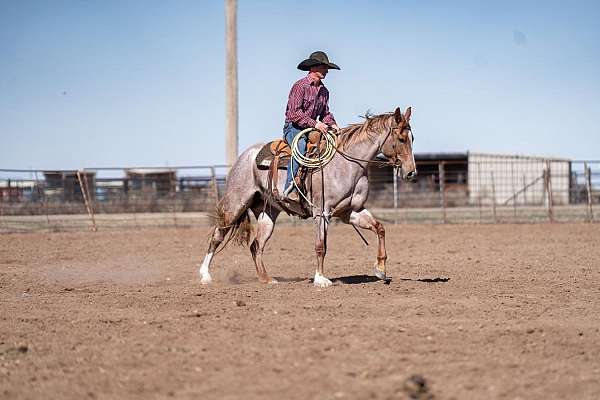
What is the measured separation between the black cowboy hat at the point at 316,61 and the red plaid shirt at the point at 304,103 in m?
0.15

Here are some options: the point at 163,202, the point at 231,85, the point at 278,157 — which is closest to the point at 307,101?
the point at 278,157

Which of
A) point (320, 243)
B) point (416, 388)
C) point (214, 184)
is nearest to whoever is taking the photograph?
point (416, 388)

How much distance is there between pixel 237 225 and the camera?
30.9 feet

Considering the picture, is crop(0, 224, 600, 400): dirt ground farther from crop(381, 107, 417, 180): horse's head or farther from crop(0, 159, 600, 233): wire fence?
crop(0, 159, 600, 233): wire fence

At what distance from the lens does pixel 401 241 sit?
1561 cm

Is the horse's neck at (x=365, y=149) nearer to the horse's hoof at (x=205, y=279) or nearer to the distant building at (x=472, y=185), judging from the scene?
the horse's hoof at (x=205, y=279)

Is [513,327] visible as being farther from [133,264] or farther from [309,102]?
[133,264]

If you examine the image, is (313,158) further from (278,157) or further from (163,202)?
(163,202)

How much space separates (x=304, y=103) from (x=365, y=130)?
78cm

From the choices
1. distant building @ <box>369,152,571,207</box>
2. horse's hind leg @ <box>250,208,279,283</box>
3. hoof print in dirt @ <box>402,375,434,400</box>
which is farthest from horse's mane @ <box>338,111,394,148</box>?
distant building @ <box>369,152,571,207</box>

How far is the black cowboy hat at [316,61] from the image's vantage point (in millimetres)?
8602

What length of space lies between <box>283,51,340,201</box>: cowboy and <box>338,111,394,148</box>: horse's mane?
0.15 meters

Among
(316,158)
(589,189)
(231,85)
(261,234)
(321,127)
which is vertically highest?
(231,85)

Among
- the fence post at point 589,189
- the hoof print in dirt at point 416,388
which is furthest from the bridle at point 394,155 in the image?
the fence post at point 589,189
